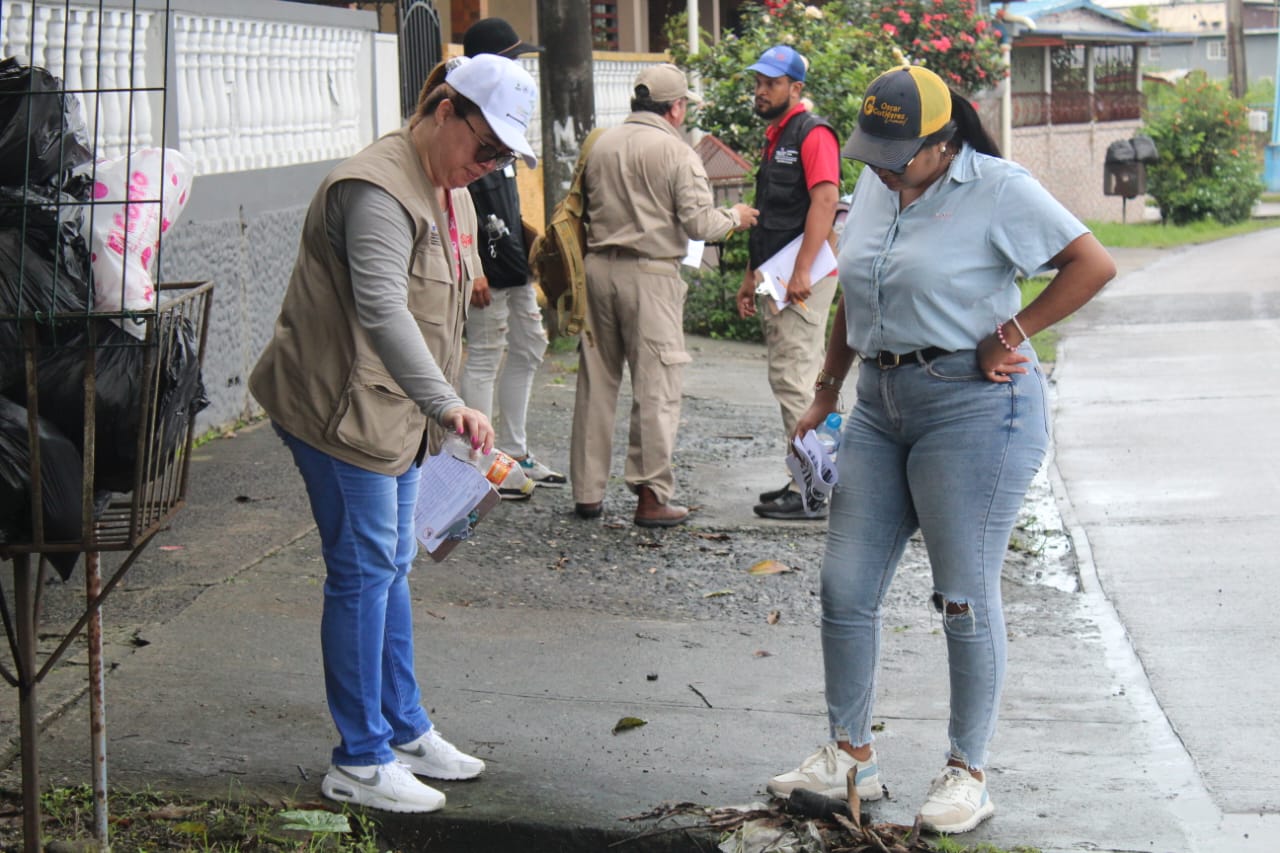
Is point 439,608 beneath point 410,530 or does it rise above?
beneath

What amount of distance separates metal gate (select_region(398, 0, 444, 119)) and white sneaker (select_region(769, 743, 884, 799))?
808 cm

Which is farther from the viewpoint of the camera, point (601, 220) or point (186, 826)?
point (601, 220)

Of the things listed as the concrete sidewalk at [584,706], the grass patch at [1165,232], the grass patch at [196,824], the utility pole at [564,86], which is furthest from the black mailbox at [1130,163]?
the grass patch at [196,824]

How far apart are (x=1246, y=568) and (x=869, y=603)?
302 cm

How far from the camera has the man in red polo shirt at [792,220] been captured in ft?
22.8

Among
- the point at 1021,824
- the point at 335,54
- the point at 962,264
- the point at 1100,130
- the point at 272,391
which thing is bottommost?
the point at 1021,824

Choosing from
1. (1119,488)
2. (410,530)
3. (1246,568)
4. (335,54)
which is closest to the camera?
(410,530)

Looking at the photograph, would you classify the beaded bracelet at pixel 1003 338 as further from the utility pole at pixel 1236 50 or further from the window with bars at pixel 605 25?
the utility pole at pixel 1236 50

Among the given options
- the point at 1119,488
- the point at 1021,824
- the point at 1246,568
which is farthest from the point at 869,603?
the point at 1119,488

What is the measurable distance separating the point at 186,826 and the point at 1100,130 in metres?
33.9

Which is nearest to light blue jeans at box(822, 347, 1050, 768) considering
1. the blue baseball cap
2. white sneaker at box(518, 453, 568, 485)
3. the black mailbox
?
the blue baseball cap

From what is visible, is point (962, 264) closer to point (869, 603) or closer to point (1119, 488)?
point (869, 603)

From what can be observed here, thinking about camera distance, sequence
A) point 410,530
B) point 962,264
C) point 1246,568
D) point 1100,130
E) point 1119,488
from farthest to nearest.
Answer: point 1100,130 < point 1119,488 < point 1246,568 < point 410,530 < point 962,264

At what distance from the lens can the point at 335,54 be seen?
1011cm
